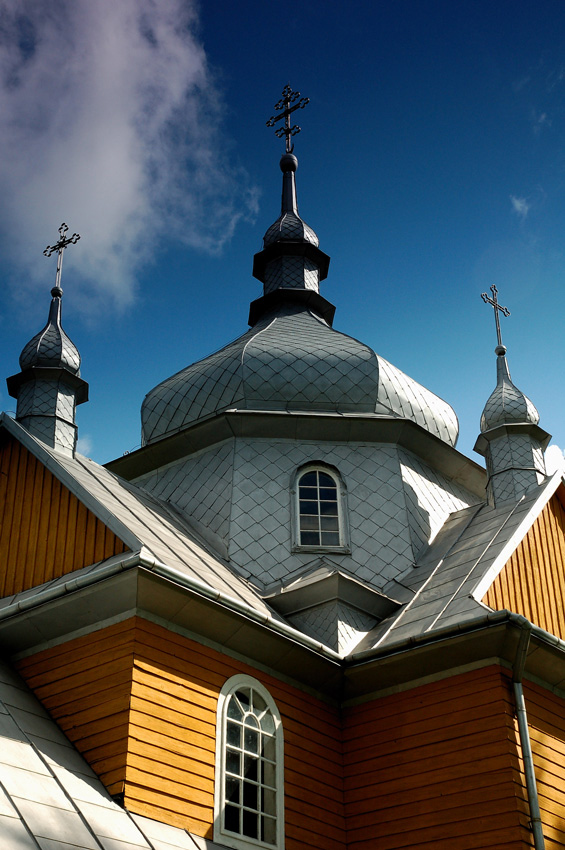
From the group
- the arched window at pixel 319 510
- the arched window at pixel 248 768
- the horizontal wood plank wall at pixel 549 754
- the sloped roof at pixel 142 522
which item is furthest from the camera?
the arched window at pixel 319 510

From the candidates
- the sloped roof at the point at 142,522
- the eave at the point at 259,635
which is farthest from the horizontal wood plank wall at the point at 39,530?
the eave at the point at 259,635

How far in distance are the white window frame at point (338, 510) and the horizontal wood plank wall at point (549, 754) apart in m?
3.77

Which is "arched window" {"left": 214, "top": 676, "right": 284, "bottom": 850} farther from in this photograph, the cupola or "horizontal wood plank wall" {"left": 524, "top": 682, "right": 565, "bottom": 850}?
the cupola

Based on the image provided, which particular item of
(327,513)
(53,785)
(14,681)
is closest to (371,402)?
(327,513)

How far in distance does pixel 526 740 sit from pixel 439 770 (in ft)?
3.29

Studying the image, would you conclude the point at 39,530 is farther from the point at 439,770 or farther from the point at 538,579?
the point at 538,579

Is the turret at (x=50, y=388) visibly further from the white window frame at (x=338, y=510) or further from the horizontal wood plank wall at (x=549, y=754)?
the horizontal wood plank wall at (x=549, y=754)

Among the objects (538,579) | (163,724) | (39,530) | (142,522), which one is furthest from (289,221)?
(163,724)

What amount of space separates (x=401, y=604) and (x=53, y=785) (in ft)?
18.9

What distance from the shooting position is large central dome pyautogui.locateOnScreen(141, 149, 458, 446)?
53.4 feet

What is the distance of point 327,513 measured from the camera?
1491cm

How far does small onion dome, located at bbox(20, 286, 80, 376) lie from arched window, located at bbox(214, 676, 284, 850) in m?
6.23

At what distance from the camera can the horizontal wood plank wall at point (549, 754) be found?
10.5 meters

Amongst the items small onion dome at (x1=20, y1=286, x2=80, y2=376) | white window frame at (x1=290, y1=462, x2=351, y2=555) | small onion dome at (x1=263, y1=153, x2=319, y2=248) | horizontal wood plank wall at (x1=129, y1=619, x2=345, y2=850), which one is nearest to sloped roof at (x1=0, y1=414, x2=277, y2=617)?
horizontal wood plank wall at (x1=129, y1=619, x2=345, y2=850)
